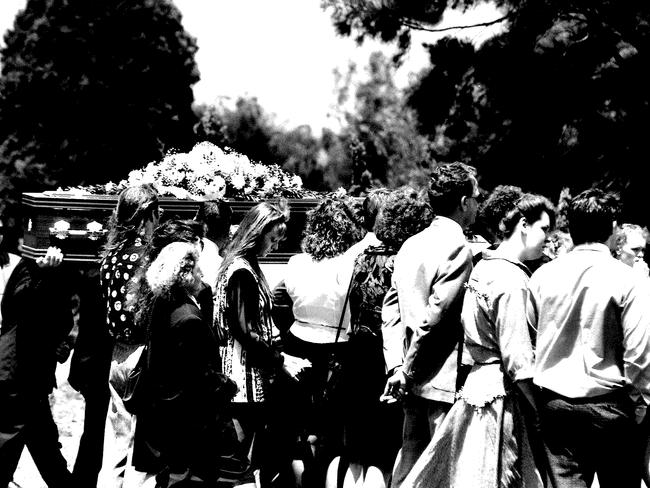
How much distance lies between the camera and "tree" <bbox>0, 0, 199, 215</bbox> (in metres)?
27.6

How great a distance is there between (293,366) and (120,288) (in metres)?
1.01

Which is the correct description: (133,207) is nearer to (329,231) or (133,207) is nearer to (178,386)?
(329,231)

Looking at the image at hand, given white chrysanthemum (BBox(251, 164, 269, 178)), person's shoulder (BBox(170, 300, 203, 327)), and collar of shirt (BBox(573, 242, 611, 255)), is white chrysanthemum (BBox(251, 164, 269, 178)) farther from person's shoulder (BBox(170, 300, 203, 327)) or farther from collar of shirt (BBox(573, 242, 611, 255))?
collar of shirt (BBox(573, 242, 611, 255))

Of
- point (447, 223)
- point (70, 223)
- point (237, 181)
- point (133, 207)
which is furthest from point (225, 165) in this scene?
point (447, 223)

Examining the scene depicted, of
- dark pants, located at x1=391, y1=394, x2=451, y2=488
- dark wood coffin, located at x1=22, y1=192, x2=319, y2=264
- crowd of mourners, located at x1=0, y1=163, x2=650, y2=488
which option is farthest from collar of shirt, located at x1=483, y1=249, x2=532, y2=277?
dark wood coffin, located at x1=22, y1=192, x2=319, y2=264

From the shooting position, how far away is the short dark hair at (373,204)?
17.9 ft

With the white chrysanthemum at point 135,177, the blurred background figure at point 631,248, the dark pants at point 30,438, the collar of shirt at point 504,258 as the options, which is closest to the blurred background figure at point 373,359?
the collar of shirt at point 504,258

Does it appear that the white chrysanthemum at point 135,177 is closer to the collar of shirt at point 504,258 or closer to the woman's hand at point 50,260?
the woman's hand at point 50,260

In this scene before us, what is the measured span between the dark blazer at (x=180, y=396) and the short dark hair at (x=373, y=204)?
157cm

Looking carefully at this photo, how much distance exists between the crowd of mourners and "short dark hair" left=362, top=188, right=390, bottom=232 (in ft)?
0.05

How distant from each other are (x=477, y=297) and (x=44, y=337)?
2637mm

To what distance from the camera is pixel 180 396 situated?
13.7ft

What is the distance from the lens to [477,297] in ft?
13.8

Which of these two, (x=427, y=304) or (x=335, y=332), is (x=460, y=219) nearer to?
(x=427, y=304)
